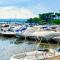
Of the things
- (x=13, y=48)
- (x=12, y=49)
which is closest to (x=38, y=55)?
(x=12, y=49)

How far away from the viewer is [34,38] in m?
50.1

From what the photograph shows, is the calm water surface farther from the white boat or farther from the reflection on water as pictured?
the white boat

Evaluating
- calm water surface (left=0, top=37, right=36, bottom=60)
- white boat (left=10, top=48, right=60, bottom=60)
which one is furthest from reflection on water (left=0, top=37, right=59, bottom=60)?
white boat (left=10, top=48, right=60, bottom=60)

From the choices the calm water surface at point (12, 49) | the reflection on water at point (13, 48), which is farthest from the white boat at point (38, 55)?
the reflection on water at point (13, 48)

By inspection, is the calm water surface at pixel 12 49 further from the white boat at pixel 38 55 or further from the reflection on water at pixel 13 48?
the white boat at pixel 38 55

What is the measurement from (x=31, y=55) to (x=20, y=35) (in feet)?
92.5

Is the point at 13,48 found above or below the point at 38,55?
below

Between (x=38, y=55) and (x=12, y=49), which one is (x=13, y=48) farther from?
(x=38, y=55)

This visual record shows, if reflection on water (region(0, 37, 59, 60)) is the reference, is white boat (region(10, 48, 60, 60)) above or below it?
above

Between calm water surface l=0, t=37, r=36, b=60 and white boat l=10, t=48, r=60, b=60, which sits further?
calm water surface l=0, t=37, r=36, b=60

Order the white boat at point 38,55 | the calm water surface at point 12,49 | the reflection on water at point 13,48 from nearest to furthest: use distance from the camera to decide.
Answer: the white boat at point 38,55 → the calm water surface at point 12,49 → the reflection on water at point 13,48

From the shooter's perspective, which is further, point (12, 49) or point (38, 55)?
point (12, 49)

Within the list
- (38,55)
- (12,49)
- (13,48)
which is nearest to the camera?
(38,55)

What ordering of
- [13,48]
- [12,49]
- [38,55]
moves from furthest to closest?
1. [13,48]
2. [12,49]
3. [38,55]
